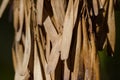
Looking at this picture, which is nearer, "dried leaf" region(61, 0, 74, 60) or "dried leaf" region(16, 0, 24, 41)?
"dried leaf" region(61, 0, 74, 60)

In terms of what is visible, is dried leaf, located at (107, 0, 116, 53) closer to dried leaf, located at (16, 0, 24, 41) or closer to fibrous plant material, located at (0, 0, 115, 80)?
fibrous plant material, located at (0, 0, 115, 80)

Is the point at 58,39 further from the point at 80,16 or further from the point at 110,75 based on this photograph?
the point at 110,75

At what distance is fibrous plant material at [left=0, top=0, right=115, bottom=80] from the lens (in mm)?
629

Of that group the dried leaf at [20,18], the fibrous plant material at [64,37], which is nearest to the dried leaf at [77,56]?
the fibrous plant material at [64,37]

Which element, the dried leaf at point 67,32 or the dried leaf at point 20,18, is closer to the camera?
the dried leaf at point 67,32

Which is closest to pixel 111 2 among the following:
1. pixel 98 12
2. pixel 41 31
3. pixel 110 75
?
pixel 98 12

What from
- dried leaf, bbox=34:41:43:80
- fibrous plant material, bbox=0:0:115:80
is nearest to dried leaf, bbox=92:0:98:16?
fibrous plant material, bbox=0:0:115:80

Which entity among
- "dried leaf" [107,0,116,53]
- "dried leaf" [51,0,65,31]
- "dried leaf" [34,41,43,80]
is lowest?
"dried leaf" [34,41,43,80]

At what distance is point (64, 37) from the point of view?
624mm

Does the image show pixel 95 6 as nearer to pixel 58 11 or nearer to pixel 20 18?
pixel 58 11

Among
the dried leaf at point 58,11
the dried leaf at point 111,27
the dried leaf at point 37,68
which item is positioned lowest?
the dried leaf at point 37,68

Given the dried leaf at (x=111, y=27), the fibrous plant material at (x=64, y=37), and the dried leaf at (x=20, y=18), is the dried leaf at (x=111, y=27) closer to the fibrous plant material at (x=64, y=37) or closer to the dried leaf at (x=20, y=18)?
the fibrous plant material at (x=64, y=37)

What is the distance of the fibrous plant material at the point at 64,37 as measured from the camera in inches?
24.8

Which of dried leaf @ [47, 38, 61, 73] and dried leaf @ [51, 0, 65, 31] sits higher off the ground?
dried leaf @ [51, 0, 65, 31]
